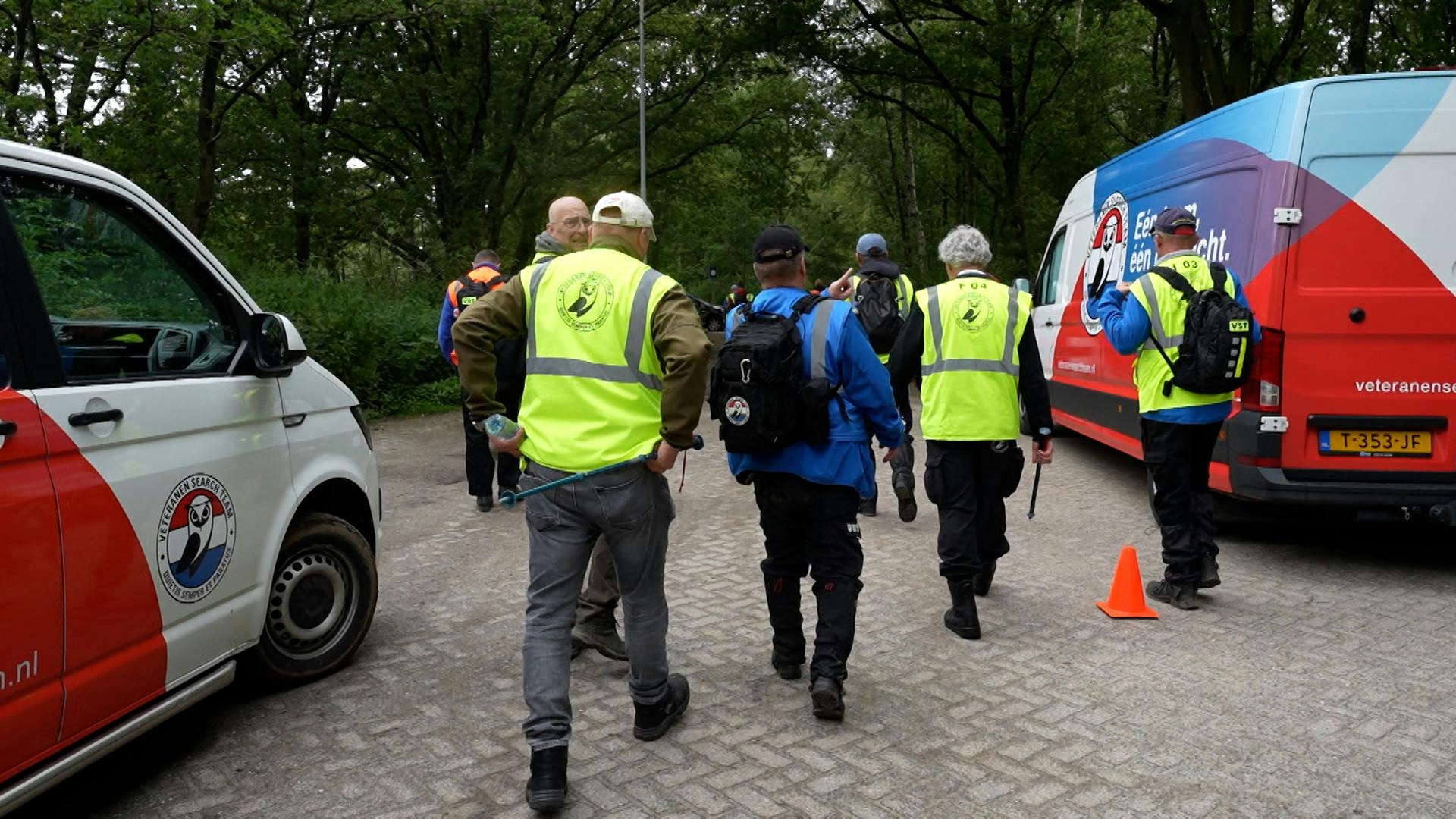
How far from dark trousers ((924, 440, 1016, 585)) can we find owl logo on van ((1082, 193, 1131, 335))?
338 cm

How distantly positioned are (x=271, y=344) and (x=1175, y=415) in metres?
4.16

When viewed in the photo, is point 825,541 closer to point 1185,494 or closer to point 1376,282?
point 1185,494

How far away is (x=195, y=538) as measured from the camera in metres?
3.51

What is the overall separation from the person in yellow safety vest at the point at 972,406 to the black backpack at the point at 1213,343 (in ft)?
2.35

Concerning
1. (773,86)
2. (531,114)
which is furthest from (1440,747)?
(773,86)

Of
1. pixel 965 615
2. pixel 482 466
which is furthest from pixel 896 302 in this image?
pixel 482 466

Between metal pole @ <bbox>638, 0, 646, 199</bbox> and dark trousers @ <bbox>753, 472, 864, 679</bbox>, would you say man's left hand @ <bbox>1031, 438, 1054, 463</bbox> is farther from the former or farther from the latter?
metal pole @ <bbox>638, 0, 646, 199</bbox>

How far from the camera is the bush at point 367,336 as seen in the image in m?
12.9

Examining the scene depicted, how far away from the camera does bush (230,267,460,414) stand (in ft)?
42.5

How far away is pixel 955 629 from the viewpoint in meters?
4.98

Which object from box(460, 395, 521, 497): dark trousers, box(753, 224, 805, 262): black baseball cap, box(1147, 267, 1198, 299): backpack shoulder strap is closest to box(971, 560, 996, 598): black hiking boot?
box(1147, 267, 1198, 299): backpack shoulder strap

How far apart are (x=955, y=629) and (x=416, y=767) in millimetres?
2513

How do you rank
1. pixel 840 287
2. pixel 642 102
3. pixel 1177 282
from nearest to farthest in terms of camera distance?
pixel 840 287, pixel 1177 282, pixel 642 102

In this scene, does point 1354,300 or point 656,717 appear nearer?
point 656,717
